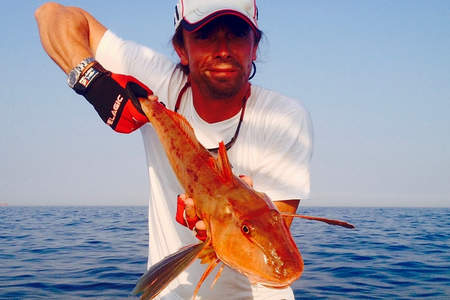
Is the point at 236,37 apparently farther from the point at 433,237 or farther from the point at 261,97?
the point at 433,237

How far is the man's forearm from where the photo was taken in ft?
12.4

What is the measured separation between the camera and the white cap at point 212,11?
315 cm

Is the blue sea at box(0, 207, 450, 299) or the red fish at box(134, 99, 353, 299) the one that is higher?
the red fish at box(134, 99, 353, 299)

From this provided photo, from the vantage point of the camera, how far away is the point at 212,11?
3.15m

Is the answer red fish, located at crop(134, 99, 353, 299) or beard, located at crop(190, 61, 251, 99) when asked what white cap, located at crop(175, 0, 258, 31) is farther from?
red fish, located at crop(134, 99, 353, 299)

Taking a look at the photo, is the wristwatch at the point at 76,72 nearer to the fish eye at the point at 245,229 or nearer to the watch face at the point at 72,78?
the watch face at the point at 72,78

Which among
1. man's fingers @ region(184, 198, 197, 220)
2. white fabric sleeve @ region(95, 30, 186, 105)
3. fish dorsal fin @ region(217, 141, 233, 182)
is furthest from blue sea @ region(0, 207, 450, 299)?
fish dorsal fin @ region(217, 141, 233, 182)

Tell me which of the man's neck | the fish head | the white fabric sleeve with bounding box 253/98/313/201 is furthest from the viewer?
the man's neck

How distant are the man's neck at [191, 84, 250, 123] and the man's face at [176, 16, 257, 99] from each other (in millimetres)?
122

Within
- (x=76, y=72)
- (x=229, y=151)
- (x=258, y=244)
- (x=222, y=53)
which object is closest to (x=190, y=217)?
(x=258, y=244)

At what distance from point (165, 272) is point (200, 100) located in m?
1.97

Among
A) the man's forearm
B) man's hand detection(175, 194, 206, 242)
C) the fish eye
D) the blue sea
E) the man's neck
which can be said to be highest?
the man's forearm

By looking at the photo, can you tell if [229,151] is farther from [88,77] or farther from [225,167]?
[88,77]

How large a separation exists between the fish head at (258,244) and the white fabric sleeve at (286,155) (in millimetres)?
1077
